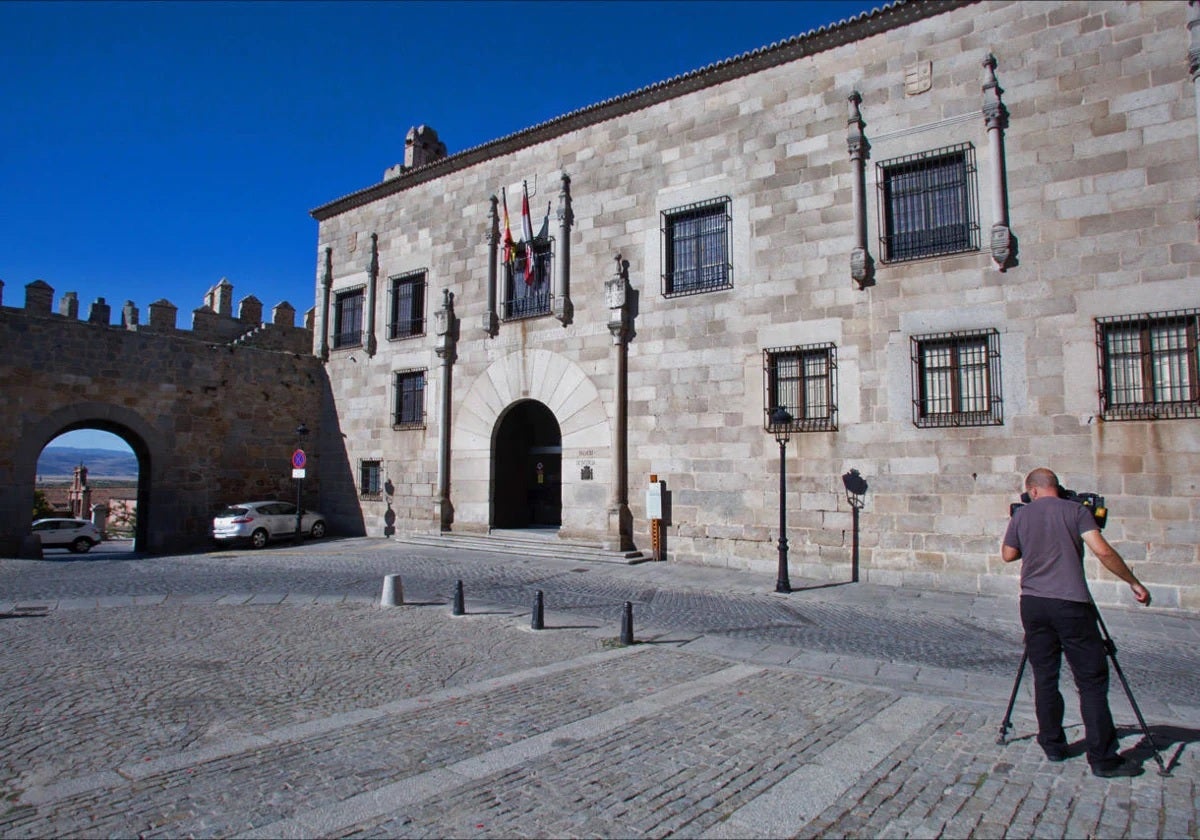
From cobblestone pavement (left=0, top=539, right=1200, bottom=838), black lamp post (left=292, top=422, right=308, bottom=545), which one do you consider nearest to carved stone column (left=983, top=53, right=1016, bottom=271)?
cobblestone pavement (left=0, top=539, right=1200, bottom=838)

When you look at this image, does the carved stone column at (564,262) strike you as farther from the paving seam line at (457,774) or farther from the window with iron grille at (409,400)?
the paving seam line at (457,774)

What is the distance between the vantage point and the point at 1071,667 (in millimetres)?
→ 4543

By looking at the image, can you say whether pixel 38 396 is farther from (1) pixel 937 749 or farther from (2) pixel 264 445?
(1) pixel 937 749

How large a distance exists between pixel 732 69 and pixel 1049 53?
549cm

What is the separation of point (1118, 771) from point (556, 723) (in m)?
3.57

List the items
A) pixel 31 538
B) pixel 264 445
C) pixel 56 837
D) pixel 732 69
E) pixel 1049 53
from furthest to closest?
1. pixel 264 445
2. pixel 31 538
3. pixel 732 69
4. pixel 1049 53
5. pixel 56 837

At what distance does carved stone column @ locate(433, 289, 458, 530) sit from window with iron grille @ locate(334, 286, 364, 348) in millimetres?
3906

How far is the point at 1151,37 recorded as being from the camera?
35.7 ft

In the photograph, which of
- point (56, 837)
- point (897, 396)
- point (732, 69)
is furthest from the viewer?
point (732, 69)

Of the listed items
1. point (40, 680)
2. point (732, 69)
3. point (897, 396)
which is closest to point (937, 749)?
point (40, 680)

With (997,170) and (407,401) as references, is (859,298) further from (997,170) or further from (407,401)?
(407,401)

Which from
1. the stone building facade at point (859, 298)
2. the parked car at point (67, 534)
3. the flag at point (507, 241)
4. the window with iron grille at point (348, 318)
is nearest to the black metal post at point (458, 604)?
the stone building facade at point (859, 298)

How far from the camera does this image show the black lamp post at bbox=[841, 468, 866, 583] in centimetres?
1268

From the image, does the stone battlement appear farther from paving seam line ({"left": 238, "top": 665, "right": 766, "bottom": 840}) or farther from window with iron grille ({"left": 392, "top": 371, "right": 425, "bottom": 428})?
paving seam line ({"left": 238, "top": 665, "right": 766, "bottom": 840})
